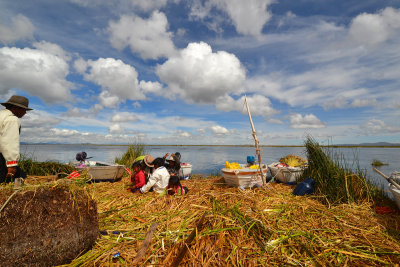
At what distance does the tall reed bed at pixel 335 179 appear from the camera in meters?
6.02

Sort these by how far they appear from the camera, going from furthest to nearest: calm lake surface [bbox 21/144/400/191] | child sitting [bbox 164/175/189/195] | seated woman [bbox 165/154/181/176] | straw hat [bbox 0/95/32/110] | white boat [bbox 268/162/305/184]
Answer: calm lake surface [bbox 21/144/400/191] < white boat [bbox 268/162/305/184] < seated woman [bbox 165/154/181/176] < child sitting [bbox 164/175/189/195] < straw hat [bbox 0/95/32/110]

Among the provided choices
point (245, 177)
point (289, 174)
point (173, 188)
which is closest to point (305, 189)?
point (245, 177)

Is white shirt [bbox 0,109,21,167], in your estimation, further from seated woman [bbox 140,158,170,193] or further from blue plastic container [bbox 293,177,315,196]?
blue plastic container [bbox 293,177,315,196]

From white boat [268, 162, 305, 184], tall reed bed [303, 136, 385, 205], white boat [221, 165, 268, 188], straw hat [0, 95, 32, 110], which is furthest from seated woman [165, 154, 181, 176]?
tall reed bed [303, 136, 385, 205]

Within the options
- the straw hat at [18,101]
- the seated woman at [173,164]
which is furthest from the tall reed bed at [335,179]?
the straw hat at [18,101]

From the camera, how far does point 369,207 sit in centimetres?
562

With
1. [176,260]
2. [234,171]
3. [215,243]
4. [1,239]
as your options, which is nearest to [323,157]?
[234,171]

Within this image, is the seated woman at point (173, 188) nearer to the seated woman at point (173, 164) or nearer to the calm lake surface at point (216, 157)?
the seated woman at point (173, 164)

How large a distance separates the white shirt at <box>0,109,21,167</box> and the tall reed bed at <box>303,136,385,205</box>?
792cm

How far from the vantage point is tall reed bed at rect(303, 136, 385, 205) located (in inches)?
237

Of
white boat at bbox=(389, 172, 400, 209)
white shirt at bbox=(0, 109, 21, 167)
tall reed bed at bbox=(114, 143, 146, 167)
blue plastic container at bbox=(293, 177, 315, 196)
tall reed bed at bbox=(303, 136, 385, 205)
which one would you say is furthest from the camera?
tall reed bed at bbox=(114, 143, 146, 167)

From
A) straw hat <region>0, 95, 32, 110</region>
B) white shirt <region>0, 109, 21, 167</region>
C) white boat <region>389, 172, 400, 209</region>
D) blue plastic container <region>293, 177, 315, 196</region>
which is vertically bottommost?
blue plastic container <region>293, 177, 315, 196</region>

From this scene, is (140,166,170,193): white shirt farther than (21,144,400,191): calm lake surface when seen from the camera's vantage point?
No

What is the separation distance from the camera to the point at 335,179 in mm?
6395
